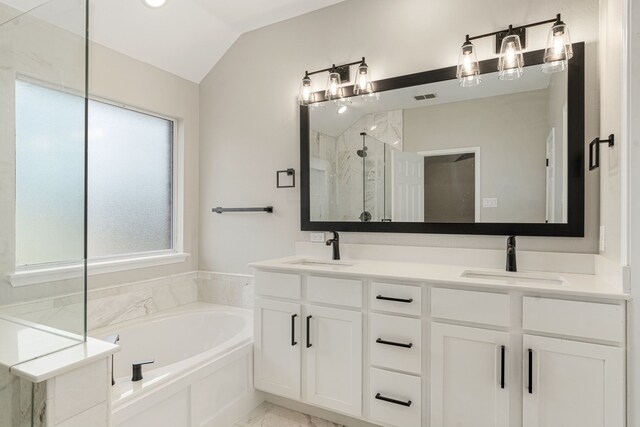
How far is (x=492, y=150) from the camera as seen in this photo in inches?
80.4

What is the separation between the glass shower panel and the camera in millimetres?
1285

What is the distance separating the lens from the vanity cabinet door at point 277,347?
210 cm

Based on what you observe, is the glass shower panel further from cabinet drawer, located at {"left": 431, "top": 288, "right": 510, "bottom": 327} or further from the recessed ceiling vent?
the recessed ceiling vent

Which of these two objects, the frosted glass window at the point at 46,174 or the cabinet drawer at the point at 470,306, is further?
Answer: the cabinet drawer at the point at 470,306

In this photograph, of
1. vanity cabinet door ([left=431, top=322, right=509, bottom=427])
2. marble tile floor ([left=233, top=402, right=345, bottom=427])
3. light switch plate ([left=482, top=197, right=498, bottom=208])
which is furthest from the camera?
marble tile floor ([left=233, top=402, right=345, bottom=427])

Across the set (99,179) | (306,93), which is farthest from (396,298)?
(99,179)

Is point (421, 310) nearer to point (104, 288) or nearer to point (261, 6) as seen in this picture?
point (104, 288)

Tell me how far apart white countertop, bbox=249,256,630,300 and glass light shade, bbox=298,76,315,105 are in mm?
1171

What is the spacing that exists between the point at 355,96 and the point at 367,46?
34 centimetres

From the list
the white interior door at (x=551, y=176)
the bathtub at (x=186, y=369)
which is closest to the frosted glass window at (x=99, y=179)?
the bathtub at (x=186, y=369)

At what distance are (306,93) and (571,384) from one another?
2.26 meters

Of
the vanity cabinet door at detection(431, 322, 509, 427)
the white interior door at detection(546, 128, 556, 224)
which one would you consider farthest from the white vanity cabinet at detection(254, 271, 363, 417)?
the white interior door at detection(546, 128, 556, 224)

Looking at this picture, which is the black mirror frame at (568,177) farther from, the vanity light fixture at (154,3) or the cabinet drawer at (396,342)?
the vanity light fixture at (154,3)

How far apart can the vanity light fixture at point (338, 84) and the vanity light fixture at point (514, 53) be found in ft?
1.94
